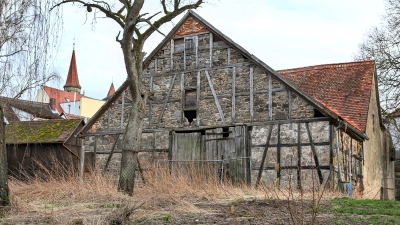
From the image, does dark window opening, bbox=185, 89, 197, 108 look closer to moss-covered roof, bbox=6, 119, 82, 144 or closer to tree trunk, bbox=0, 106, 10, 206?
moss-covered roof, bbox=6, 119, 82, 144

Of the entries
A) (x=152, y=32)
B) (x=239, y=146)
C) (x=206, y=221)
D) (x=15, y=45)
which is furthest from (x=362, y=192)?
(x=15, y=45)

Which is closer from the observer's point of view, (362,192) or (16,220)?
(16,220)

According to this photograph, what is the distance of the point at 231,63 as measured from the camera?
1608cm

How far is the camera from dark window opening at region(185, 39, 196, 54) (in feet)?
55.2

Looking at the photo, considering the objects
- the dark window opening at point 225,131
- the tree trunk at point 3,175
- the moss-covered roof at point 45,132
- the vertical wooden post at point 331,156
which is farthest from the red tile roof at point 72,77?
the tree trunk at point 3,175

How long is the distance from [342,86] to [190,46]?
5.77 meters

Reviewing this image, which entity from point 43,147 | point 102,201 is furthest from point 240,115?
point 43,147

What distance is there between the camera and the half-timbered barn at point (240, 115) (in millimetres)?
14594

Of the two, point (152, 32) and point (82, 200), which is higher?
point (152, 32)

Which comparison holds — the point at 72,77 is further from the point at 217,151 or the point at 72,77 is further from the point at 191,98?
the point at 217,151

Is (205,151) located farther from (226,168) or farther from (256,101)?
(256,101)

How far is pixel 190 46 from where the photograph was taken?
1691 cm

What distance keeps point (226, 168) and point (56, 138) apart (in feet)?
34.1

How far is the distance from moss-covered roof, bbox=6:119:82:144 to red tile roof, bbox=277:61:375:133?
10560mm
